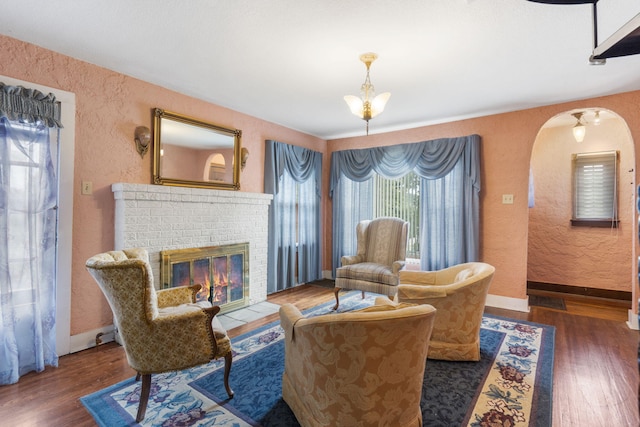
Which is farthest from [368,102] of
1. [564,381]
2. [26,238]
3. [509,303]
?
[509,303]

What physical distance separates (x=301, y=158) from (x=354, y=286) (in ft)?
7.38

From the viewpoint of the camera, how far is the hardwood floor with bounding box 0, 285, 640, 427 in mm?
1863

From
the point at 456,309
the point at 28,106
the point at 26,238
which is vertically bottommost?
the point at 456,309

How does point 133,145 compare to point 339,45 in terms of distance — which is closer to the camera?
point 339,45

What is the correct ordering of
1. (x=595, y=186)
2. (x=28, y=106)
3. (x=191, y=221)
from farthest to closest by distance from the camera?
(x=595, y=186) < (x=191, y=221) < (x=28, y=106)

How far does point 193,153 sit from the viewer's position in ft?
11.8

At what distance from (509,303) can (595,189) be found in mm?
2159

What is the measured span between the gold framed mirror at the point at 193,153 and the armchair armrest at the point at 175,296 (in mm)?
1329

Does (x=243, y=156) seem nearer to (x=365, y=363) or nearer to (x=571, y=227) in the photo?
(x=365, y=363)

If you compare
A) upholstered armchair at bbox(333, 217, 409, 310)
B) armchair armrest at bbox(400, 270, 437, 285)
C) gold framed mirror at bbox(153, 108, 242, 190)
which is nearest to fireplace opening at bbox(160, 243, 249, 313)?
gold framed mirror at bbox(153, 108, 242, 190)

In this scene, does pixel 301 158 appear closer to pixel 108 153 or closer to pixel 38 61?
pixel 108 153

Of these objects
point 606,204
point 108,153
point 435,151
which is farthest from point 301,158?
point 606,204

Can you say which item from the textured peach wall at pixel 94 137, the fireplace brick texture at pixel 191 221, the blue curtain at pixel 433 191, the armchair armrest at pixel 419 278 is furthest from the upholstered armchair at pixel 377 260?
the textured peach wall at pixel 94 137

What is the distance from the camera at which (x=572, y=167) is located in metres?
4.62
